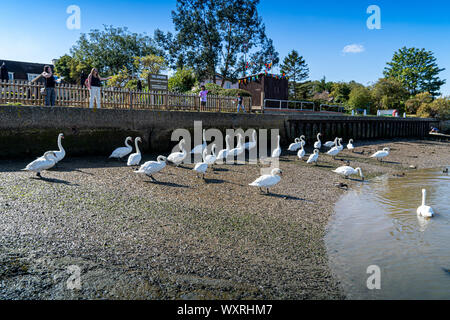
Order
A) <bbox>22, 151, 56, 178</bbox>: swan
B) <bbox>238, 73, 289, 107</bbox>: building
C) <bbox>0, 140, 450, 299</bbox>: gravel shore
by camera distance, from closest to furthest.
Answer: <bbox>0, 140, 450, 299</bbox>: gravel shore, <bbox>22, 151, 56, 178</bbox>: swan, <bbox>238, 73, 289, 107</bbox>: building

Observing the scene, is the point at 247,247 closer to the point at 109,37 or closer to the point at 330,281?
the point at 330,281

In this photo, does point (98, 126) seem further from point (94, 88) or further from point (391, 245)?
point (391, 245)

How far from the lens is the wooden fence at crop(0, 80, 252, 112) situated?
12.7 metres

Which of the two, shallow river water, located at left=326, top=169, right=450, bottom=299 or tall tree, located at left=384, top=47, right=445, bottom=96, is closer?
shallow river water, located at left=326, top=169, right=450, bottom=299

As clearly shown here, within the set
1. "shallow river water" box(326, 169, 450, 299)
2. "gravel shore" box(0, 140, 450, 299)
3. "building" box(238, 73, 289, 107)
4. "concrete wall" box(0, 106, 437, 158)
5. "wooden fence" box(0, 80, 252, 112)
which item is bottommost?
"shallow river water" box(326, 169, 450, 299)

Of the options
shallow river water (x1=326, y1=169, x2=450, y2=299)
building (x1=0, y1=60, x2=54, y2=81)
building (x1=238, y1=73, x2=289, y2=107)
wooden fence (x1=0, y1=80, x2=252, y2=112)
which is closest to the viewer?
shallow river water (x1=326, y1=169, x2=450, y2=299)

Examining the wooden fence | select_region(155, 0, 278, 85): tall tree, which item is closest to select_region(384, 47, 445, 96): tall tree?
select_region(155, 0, 278, 85): tall tree

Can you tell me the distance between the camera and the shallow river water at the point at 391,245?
5.05 m

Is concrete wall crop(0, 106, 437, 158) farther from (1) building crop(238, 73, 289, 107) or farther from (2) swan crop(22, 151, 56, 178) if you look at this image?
(1) building crop(238, 73, 289, 107)

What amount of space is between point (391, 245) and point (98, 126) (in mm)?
12863

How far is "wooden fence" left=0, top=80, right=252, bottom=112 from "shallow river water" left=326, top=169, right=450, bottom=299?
36.6 feet

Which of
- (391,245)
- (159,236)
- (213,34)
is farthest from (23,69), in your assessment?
(391,245)

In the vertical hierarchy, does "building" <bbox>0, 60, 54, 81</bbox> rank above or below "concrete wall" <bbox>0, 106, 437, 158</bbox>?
above
